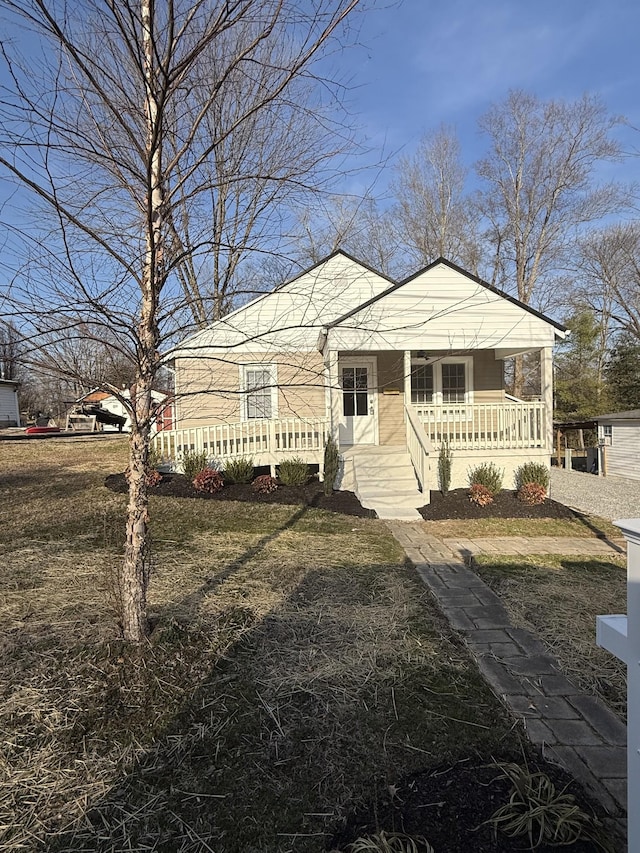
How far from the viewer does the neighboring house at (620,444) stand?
13.8 metres

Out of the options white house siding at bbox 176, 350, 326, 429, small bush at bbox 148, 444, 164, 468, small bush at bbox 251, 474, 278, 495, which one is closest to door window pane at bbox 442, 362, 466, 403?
white house siding at bbox 176, 350, 326, 429

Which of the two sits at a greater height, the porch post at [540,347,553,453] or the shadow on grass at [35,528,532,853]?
the porch post at [540,347,553,453]

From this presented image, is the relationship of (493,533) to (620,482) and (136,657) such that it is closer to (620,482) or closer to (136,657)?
(136,657)

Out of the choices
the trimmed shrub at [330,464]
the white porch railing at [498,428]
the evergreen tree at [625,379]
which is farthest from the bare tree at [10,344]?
the evergreen tree at [625,379]

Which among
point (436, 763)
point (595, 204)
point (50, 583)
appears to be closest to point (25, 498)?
point (50, 583)

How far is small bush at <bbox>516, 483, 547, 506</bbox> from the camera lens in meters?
8.64

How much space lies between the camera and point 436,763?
6.88 feet

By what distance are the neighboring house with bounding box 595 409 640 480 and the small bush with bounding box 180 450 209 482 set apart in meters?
11.9

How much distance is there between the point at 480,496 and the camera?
852 cm

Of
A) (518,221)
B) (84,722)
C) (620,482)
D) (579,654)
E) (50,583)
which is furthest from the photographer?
(518,221)

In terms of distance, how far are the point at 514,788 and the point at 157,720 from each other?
1641 mm

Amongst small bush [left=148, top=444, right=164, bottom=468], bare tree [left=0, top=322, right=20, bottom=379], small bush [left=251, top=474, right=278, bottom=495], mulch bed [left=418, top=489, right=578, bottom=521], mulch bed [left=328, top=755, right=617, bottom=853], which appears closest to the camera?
mulch bed [left=328, top=755, right=617, bottom=853]

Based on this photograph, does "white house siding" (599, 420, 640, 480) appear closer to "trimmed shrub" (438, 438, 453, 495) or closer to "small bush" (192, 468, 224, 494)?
"trimmed shrub" (438, 438, 453, 495)

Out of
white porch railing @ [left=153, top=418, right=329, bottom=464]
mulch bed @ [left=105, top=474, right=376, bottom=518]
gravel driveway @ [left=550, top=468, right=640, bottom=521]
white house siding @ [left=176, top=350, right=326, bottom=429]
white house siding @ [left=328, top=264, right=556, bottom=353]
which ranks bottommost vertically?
gravel driveway @ [left=550, top=468, right=640, bottom=521]
